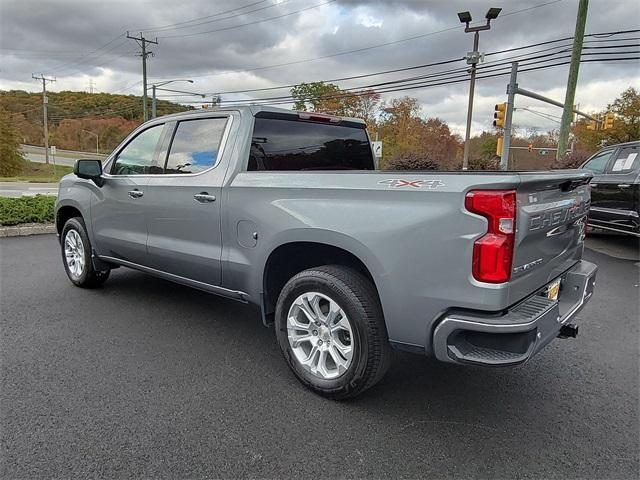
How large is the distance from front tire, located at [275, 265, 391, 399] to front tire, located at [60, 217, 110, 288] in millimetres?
2947

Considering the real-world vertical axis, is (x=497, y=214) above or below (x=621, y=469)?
above

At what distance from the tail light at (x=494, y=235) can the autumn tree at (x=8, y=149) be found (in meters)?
60.9

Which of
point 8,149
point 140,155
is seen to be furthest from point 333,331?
point 8,149

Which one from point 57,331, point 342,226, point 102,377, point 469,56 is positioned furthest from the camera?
point 469,56

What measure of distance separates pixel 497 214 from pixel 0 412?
9.88 feet

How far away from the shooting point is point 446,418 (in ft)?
9.16

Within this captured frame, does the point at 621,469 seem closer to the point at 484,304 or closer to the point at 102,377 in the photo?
the point at 484,304

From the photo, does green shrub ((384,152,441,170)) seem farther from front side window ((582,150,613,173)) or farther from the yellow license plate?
the yellow license plate

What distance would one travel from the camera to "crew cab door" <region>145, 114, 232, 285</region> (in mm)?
3559

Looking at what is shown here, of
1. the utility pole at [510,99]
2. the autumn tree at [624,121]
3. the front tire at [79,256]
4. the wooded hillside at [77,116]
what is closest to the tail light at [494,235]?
the front tire at [79,256]

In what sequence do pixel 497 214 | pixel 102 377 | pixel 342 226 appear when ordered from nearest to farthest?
pixel 497 214 → pixel 342 226 → pixel 102 377

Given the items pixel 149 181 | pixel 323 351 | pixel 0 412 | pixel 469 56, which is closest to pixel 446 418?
pixel 323 351

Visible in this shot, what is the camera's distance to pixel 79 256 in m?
5.24

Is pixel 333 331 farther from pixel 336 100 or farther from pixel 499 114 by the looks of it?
pixel 336 100
